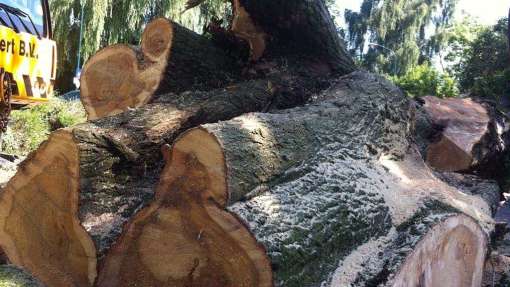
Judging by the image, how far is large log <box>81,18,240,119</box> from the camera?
146 inches

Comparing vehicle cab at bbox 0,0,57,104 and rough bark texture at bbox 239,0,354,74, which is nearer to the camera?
rough bark texture at bbox 239,0,354,74

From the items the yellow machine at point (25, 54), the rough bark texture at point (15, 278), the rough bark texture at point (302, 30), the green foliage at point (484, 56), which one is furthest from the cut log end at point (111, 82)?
the green foliage at point (484, 56)

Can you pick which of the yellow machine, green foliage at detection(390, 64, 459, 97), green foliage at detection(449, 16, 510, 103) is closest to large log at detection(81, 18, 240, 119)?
the yellow machine

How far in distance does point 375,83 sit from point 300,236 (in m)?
1.85

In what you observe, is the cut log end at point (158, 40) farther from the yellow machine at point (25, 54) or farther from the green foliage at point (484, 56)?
the green foliage at point (484, 56)

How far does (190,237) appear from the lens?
96.0 inches

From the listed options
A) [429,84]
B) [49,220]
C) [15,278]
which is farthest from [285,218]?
[429,84]

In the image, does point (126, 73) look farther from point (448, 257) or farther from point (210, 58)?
point (448, 257)

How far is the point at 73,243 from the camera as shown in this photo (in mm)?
2854

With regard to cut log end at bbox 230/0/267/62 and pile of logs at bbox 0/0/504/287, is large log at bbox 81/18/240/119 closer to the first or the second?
pile of logs at bbox 0/0/504/287

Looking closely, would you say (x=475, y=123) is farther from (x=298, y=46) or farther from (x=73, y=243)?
(x=73, y=243)

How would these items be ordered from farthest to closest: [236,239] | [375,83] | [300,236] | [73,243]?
[375,83] → [73,243] → [300,236] → [236,239]

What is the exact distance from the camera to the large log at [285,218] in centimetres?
233

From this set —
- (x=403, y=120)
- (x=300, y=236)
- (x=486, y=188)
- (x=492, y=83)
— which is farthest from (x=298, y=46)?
(x=492, y=83)
